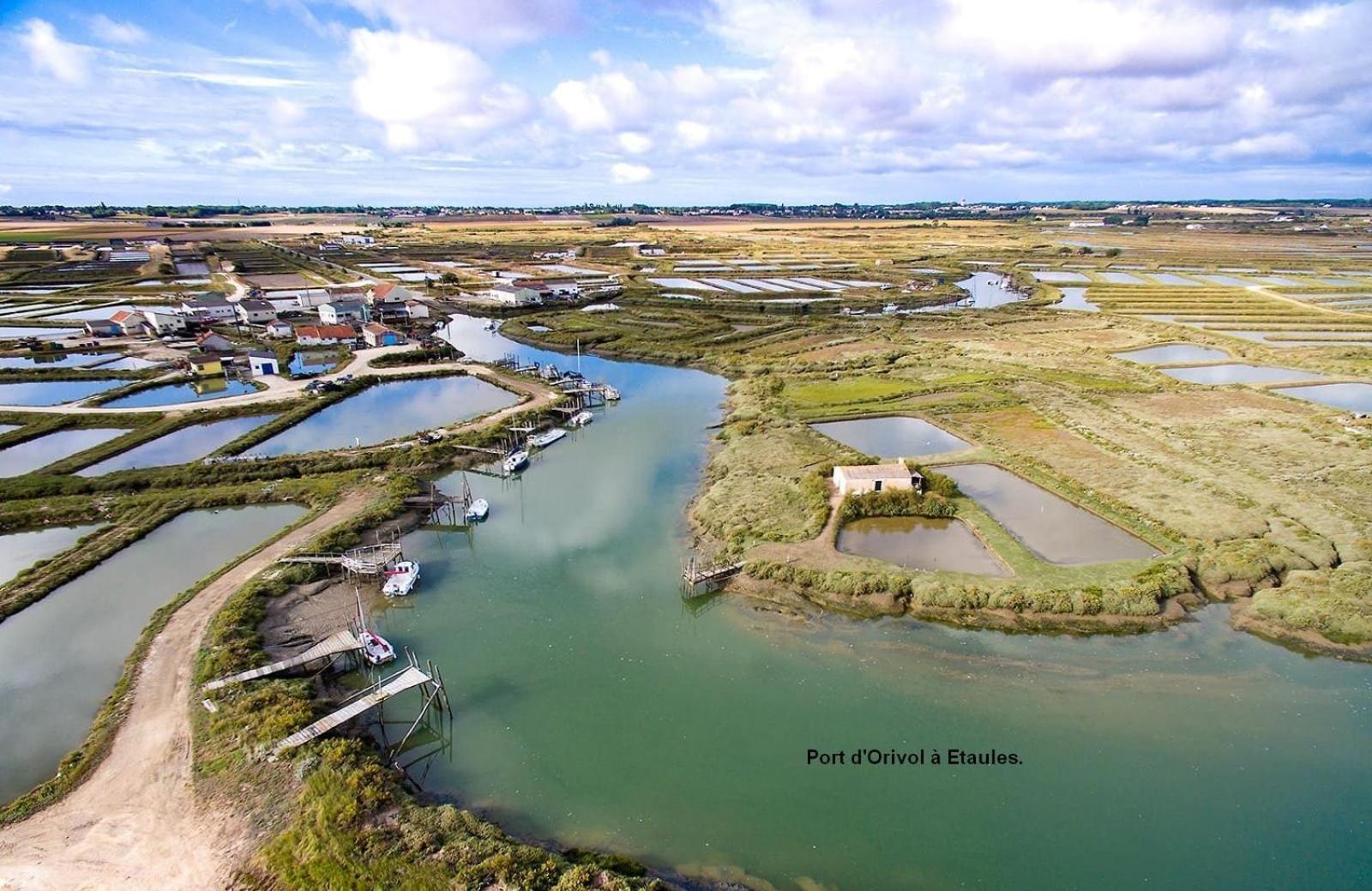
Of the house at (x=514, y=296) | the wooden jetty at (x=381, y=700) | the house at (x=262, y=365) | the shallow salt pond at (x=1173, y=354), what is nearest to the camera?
the wooden jetty at (x=381, y=700)

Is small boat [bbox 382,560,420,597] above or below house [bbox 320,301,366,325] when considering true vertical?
below

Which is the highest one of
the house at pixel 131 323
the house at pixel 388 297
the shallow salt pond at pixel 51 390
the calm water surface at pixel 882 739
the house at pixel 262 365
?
the house at pixel 388 297

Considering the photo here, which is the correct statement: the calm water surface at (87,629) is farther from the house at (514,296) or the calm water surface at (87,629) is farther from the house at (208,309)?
the house at (514,296)

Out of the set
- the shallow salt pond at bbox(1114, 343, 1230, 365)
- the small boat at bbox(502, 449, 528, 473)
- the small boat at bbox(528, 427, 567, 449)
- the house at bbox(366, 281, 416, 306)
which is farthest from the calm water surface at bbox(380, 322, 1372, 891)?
the house at bbox(366, 281, 416, 306)

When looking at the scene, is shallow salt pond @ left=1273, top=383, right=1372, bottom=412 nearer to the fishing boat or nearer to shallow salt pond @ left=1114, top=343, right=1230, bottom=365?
shallow salt pond @ left=1114, top=343, right=1230, bottom=365

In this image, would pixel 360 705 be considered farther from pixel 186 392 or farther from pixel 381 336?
pixel 381 336

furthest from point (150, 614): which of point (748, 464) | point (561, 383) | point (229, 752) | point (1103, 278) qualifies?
point (1103, 278)

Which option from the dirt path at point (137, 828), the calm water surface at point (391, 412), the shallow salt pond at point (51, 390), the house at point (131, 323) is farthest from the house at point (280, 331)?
the dirt path at point (137, 828)
